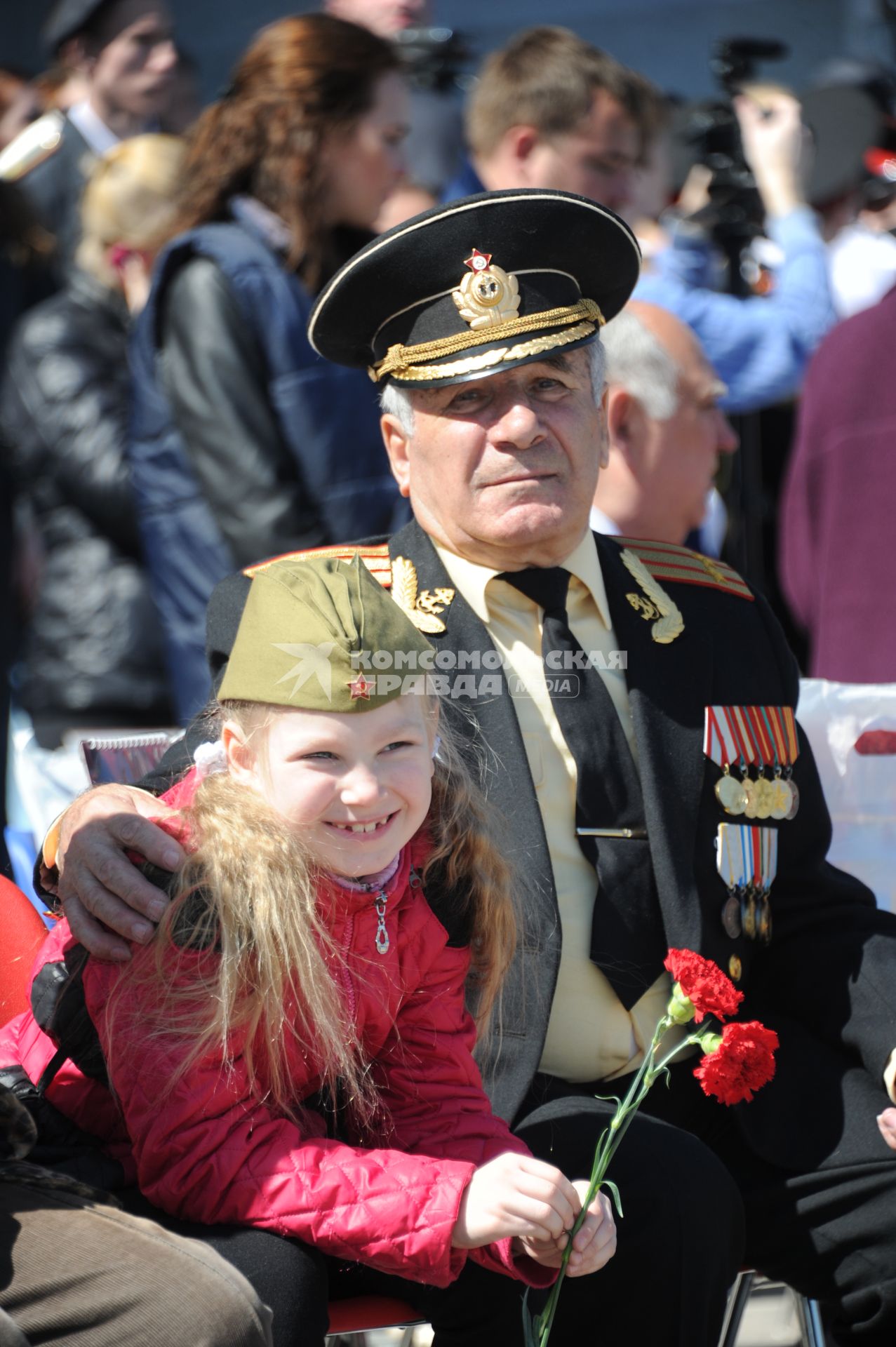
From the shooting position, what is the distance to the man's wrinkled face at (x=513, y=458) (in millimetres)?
2697

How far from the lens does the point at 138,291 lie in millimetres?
4297

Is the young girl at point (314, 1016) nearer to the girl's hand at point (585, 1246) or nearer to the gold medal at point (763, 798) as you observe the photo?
the girl's hand at point (585, 1246)

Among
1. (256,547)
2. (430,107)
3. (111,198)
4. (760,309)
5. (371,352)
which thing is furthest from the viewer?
(430,107)

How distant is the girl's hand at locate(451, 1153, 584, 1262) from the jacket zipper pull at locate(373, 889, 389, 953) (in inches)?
11.2

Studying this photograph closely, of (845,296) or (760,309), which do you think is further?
(845,296)

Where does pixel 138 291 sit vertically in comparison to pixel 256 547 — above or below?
above

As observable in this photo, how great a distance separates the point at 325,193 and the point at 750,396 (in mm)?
1320

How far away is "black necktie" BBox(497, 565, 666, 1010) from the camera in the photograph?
→ 255 centimetres

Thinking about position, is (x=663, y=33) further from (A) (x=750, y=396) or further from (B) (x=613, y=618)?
(B) (x=613, y=618)

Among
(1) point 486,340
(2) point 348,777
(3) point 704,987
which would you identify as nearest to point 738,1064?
(3) point 704,987

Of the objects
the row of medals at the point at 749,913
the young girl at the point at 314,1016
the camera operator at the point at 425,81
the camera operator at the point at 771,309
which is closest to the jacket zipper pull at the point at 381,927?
the young girl at the point at 314,1016

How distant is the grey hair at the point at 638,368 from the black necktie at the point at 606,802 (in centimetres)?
95

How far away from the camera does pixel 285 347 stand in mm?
3680

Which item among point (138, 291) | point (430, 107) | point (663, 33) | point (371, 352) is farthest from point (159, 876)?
point (663, 33)
